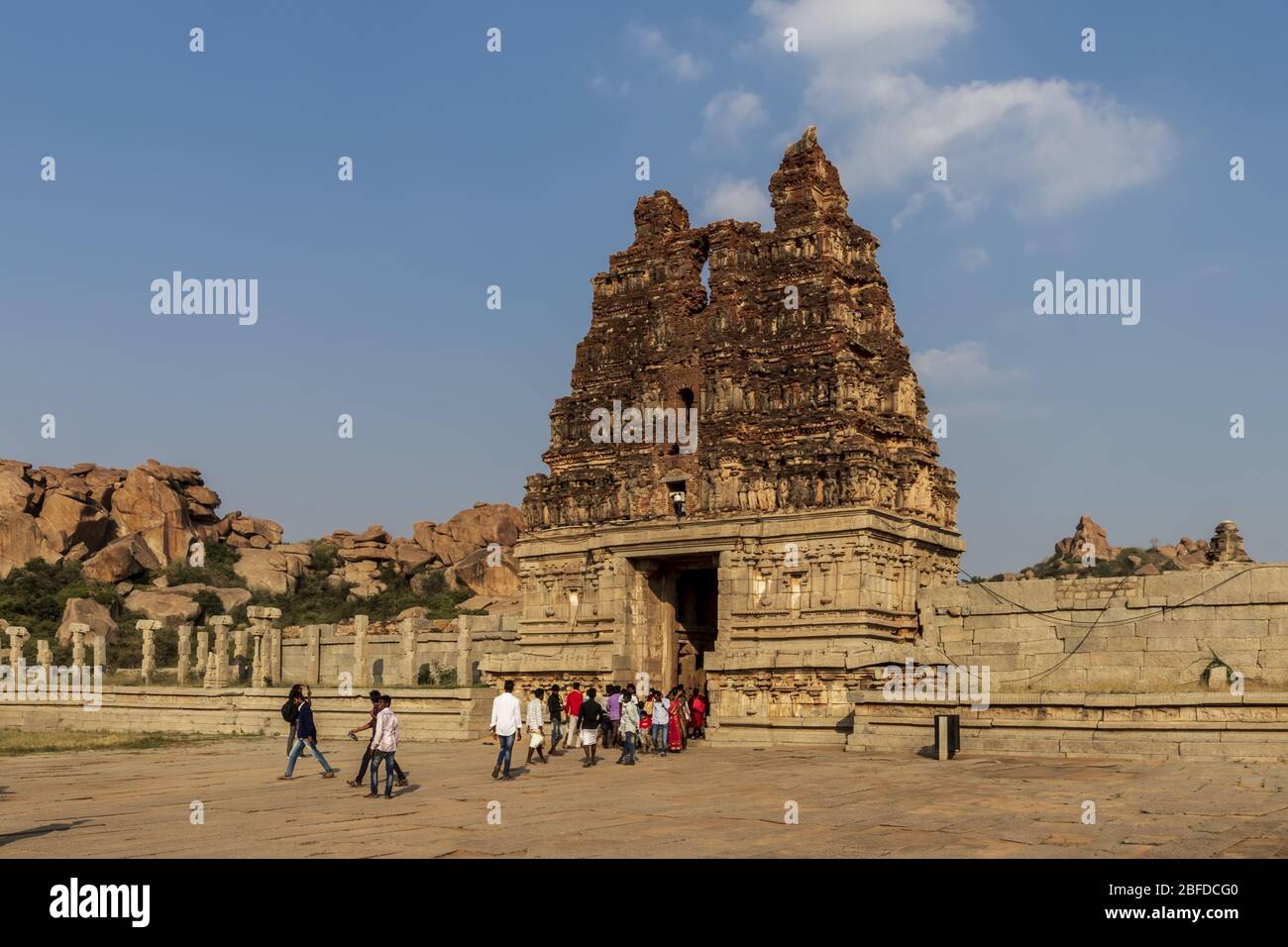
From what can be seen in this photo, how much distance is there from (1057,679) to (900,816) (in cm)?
1412

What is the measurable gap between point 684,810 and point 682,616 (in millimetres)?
19915

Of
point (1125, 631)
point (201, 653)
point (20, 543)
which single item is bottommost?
point (201, 653)

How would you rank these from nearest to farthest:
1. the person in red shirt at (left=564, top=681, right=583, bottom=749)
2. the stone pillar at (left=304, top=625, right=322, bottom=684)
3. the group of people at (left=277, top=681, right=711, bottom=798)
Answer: the group of people at (left=277, top=681, right=711, bottom=798) < the person in red shirt at (left=564, top=681, right=583, bottom=749) < the stone pillar at (left=304, top=625, right=322, bottom=684)

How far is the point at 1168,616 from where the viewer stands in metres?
26.7

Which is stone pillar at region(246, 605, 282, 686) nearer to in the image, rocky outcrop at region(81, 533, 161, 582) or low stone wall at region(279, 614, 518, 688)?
low stone wall at region(279, 614, 518, 688)

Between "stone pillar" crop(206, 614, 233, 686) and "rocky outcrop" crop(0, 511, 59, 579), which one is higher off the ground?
"rocky outcrop" crop(0, 511, 59, 579)

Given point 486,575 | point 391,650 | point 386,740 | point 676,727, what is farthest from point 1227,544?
point 486,575

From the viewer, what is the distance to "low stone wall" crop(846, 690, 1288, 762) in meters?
21.8

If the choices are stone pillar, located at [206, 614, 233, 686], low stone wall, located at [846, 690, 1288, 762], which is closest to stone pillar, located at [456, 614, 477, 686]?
stone pillar, located at [206, 614, 233, 686]

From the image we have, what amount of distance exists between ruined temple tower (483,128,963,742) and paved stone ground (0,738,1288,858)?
6.93 metres

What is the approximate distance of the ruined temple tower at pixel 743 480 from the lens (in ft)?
103

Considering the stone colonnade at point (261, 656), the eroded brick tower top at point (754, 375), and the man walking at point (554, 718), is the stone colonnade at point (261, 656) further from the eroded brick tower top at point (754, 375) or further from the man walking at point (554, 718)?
the man walking at point (554, 718)

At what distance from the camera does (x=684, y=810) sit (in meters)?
16.4

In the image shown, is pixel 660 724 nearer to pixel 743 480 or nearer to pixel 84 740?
pixel 743 480
